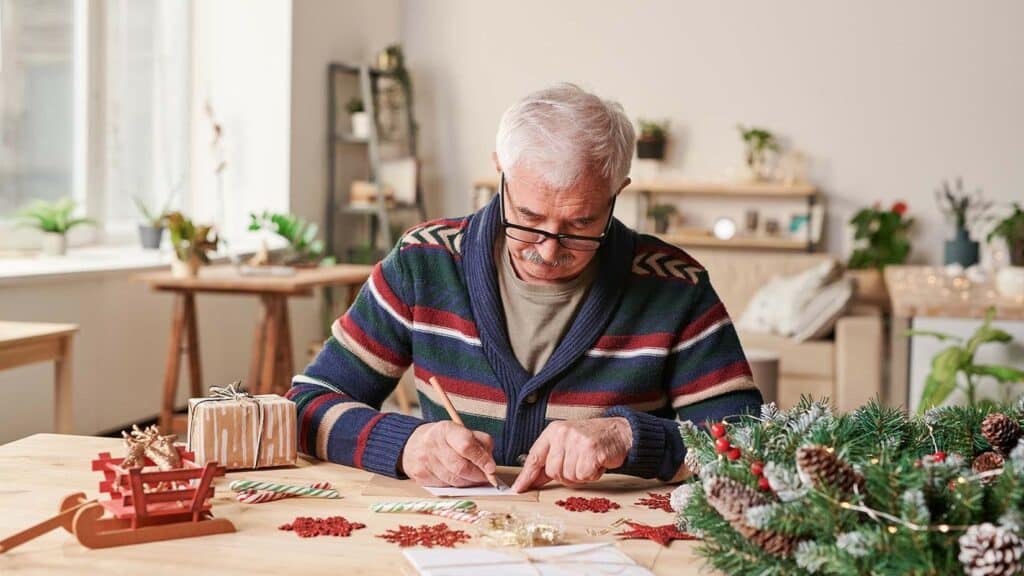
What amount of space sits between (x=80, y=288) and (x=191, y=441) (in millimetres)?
3301

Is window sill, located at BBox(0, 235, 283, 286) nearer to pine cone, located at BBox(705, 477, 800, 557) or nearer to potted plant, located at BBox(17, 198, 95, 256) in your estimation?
potted plant, located at BBox(17, 198, 95, 256)

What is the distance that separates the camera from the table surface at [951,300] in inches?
161

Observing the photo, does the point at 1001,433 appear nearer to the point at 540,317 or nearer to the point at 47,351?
the point at 540,317

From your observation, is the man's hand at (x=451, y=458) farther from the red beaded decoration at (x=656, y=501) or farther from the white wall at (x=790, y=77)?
the white wall at (x=790, y=77)

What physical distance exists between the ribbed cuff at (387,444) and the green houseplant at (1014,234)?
14.6 ft

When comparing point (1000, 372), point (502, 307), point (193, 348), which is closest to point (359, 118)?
point (193, 348)

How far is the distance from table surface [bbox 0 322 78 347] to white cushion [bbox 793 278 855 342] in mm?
3575

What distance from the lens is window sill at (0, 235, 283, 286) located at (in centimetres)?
427

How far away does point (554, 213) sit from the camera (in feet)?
5.68

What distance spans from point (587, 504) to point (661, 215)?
18.6 ft

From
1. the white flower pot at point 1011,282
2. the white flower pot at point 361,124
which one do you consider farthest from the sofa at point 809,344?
the white flower pot at point 361,124

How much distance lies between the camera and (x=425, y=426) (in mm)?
1613

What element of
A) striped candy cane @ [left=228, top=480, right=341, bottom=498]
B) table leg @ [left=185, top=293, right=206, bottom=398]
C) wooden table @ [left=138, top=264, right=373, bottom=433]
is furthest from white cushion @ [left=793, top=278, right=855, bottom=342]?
striped candy cane @ [left=228, top=480, right=341, bottom=498]

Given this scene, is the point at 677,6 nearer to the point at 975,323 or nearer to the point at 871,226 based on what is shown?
the point at 871,226
